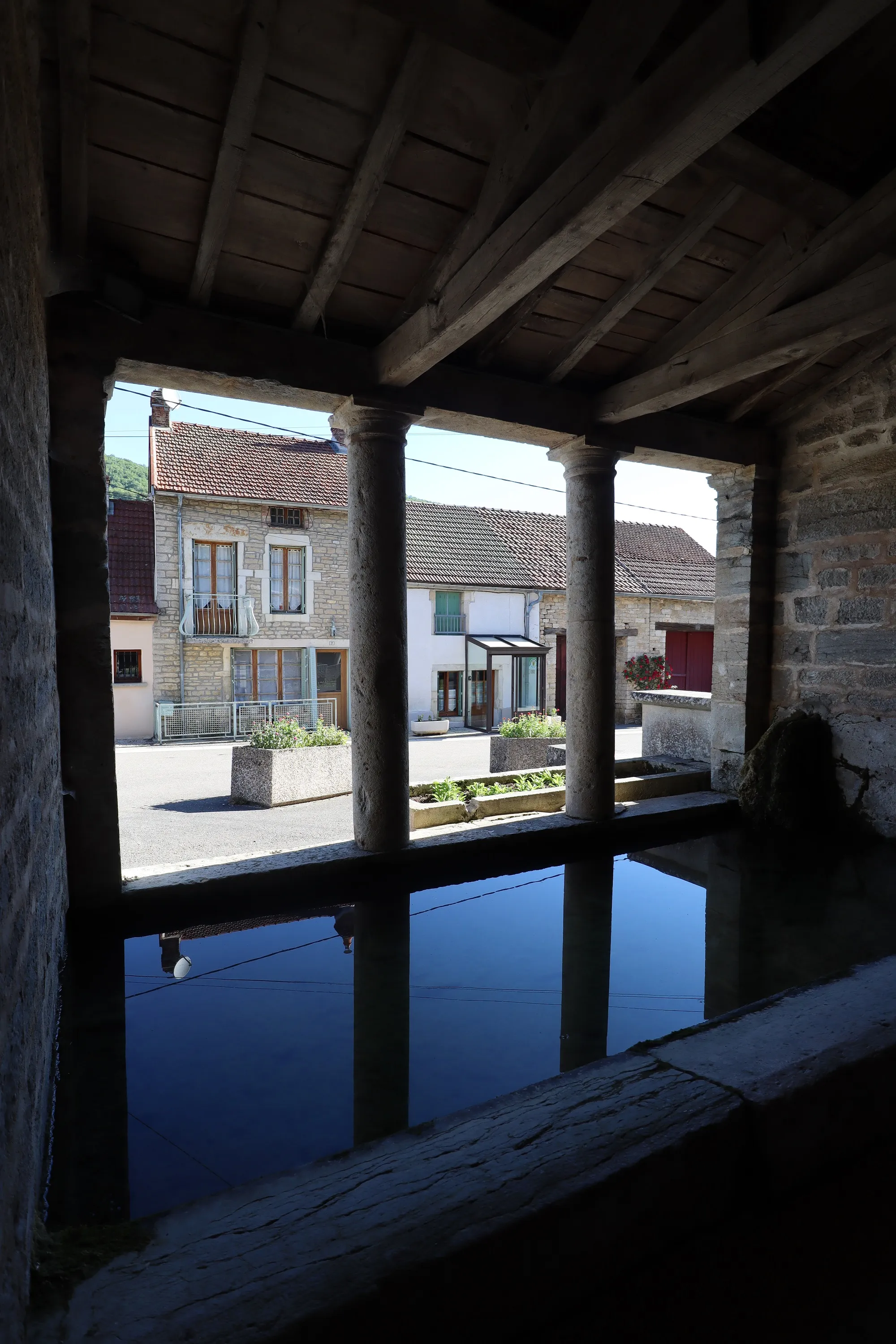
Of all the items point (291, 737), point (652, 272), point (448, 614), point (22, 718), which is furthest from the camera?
point (448, 614)

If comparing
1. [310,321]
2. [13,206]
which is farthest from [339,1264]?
[310,321]

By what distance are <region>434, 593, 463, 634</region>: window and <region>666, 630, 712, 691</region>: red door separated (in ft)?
13.9

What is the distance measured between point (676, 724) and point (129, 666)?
1055 centimetres

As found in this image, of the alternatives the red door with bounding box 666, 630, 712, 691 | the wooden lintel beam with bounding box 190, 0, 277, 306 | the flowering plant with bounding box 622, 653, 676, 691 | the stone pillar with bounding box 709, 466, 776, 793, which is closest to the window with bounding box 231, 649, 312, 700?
the red door with bounding box 666, 630, 712, 691

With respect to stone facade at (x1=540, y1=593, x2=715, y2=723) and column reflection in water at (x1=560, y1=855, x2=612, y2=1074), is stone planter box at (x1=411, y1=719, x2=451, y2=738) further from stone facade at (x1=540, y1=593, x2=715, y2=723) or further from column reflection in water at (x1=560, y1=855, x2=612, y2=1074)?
column reflection in water at (x1=560, y1=855, x2=612, y2=1074)

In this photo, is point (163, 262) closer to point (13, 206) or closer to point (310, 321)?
point (310, 321)

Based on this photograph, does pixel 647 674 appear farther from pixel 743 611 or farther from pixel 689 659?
pixel 689 659

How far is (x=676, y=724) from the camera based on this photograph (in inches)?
229

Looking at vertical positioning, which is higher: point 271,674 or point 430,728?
point 271,674

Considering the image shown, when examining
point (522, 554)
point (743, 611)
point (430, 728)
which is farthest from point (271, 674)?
point (743, 611)

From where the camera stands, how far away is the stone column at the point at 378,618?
3.53m

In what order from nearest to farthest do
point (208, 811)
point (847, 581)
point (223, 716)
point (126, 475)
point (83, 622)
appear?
point (83, 622) → point (847, 581) → point (208, 811) → point (223, 716) → point (126, 475)

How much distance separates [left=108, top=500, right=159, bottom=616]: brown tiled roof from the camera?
519 inches

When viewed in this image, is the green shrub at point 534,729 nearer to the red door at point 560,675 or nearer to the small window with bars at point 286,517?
the small window with bars at point 286,517
